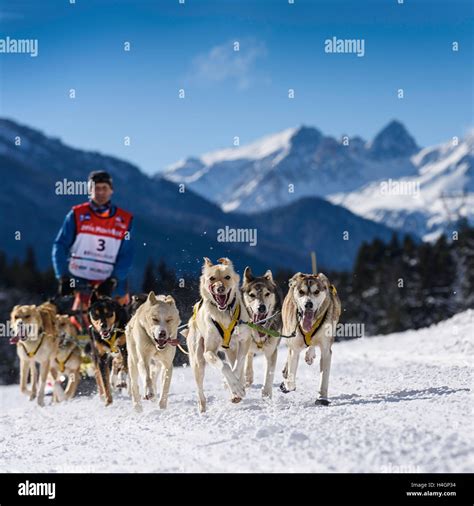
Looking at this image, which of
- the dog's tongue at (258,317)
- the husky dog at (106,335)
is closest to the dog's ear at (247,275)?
the dog's tongue at (258,317)

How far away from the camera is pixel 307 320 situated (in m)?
6.95

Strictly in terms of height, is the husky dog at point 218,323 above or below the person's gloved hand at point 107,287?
below

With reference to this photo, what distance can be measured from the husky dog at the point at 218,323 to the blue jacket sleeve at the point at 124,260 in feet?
8.60

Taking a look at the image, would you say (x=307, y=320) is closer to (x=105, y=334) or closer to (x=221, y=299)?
(x=221, y=299)

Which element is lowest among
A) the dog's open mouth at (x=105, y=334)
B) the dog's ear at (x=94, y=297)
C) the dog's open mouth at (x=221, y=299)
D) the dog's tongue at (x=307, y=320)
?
the dog's open mouth at (x=105, y=334)

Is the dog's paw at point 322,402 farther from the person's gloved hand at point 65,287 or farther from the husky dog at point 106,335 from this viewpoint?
the person's gloved hand at point 65,287

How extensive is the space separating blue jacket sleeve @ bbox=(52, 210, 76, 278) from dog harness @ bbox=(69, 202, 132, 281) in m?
0.06

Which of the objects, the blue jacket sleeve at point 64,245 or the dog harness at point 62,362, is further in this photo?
the dog harness at point 62,362

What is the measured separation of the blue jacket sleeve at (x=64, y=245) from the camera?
9284mm

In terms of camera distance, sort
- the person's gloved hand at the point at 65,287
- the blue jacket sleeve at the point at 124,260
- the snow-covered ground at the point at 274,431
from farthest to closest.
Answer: the blue jacket sleeve at the point at 124,260 → the person's gloved hand at the point at 65,287 → the snow-covered ground at the point at 274,431

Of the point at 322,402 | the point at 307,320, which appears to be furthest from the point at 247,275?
the point at 322,402
